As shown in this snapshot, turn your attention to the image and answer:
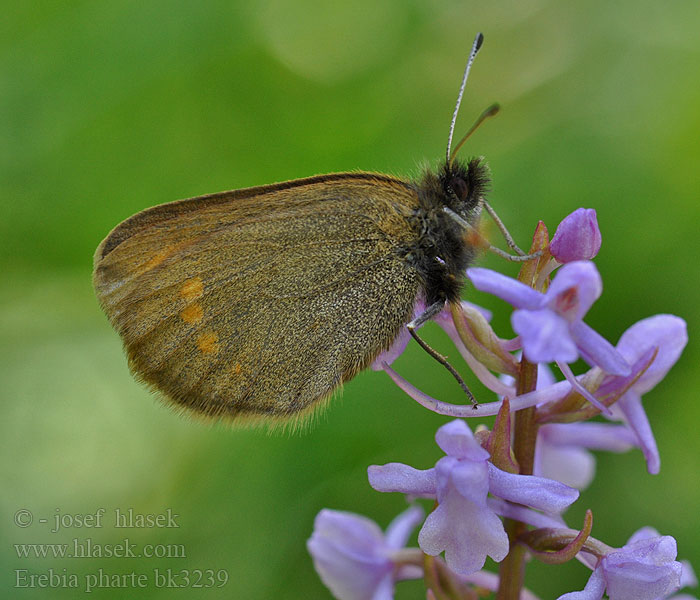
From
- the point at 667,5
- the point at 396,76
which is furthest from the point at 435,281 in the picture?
the point at 667,5

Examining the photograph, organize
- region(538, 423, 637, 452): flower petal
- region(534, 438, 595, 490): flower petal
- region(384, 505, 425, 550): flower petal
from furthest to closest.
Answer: region(534, 438, 595, 490): flower petal
region(384, 505, 425, 550): flower petal
region(538, 423, 637, 452): flower petal

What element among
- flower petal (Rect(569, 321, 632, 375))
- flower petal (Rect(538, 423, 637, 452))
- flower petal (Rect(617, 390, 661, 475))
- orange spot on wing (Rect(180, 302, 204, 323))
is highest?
orange spot on wing (Rect(180, 302, 204, 323))

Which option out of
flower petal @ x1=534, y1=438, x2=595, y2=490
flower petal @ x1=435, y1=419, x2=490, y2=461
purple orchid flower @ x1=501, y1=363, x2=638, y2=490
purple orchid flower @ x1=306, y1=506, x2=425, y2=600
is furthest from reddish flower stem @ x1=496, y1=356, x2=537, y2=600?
flower petal @ x1=534, y1=438, x2=595, y2=490

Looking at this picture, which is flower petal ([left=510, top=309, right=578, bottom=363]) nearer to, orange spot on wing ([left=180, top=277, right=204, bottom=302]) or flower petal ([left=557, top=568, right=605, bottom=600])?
flower petal ([left=557, top=568, right=605, bottom=600])

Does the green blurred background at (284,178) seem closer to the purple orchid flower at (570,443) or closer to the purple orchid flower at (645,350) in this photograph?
the purple orchid flower at (570,443)

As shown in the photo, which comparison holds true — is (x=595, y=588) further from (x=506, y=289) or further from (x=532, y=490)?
(x=506, y=289)

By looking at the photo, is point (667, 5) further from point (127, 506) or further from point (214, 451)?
point (127, 506)

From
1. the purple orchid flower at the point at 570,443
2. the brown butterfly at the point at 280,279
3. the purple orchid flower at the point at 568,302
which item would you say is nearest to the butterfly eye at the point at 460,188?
the brown butterfly at the point at 280,279
